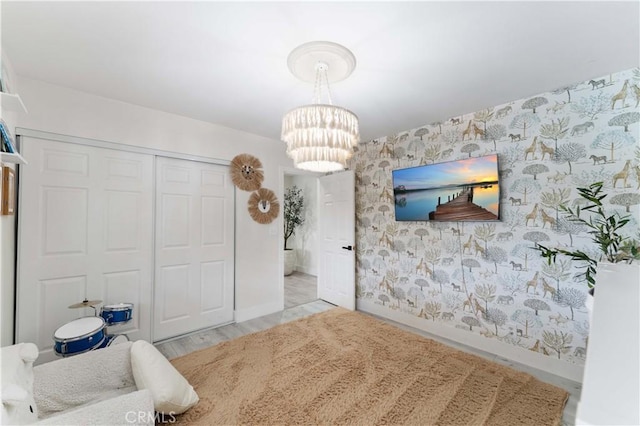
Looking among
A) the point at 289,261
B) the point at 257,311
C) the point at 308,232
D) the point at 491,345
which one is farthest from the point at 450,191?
the point at 289,261

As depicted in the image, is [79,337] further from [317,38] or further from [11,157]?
[317,38]

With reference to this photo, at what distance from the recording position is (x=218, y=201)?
316cm

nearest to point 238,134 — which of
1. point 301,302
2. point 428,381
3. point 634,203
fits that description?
point 301,302

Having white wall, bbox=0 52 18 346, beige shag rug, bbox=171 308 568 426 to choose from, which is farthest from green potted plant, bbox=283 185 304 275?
white wall, bbox=0 52 18 346

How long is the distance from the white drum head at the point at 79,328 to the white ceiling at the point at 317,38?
6.11 ft

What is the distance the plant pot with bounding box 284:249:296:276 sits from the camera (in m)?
5.80

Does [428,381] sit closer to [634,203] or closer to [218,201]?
[634,203]

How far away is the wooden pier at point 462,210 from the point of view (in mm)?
2571

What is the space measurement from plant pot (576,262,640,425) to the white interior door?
3113 mm

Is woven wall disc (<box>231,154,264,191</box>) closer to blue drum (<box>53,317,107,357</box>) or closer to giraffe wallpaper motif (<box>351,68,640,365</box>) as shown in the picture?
giraffe wallpaper motif (<box>351,68,640,365</box>)

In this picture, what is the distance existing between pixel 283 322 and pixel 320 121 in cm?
263

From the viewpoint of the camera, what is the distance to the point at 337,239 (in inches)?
152

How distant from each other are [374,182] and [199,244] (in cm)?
232

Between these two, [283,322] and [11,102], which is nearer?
[11,102]
